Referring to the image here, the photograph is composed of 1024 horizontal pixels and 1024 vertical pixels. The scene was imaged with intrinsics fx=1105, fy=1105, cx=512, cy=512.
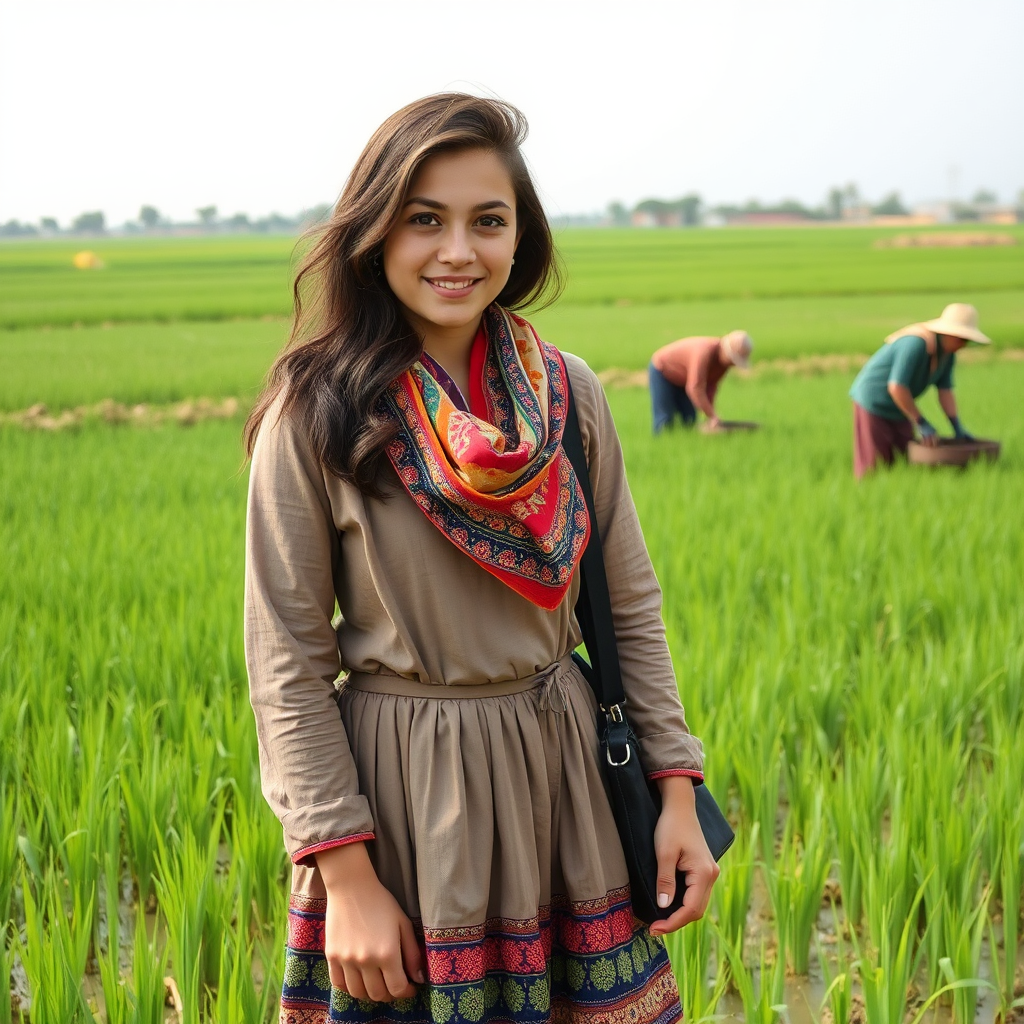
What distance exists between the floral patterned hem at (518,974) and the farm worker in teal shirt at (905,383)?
4648 millimetres

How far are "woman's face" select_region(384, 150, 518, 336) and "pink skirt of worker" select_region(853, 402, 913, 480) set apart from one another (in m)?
5.09

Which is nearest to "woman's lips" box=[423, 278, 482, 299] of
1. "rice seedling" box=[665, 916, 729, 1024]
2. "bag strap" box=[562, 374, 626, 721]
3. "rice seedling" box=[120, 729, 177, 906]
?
"bag strap" box=[562, 374, 626, 721]

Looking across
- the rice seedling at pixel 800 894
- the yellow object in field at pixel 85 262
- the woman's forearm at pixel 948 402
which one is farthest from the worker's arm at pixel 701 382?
the yellow object in field at pixel 85 262

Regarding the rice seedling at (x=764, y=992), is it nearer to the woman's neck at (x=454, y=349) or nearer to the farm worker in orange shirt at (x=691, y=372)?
the woman's neck at (x=454, y=349)

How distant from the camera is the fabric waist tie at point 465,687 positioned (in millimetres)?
1082

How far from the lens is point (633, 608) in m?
1.21

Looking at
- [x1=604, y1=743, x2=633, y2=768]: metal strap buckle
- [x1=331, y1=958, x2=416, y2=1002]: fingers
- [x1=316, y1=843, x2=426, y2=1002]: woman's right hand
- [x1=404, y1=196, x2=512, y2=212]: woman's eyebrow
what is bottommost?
[x1=331, y1=958, x2=416, y2=1002]: fingers

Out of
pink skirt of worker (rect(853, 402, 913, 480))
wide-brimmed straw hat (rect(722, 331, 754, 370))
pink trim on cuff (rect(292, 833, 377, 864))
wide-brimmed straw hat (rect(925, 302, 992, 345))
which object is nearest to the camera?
pink trim on cuff (rect(292, 833, 377, 864))

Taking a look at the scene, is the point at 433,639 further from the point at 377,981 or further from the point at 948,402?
the point at 948,402

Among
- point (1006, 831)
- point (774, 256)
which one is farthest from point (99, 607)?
point (774, 256)

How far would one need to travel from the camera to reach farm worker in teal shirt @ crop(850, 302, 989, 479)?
5.41 metres

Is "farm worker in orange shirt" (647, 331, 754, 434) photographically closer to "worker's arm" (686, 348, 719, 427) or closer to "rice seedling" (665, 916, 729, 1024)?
"worker's arm" (686, 348, 719, 427)

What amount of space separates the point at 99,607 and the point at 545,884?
2.64 meters

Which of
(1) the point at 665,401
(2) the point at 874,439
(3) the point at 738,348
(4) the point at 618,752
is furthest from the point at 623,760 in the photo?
(1) the point at 665,401
